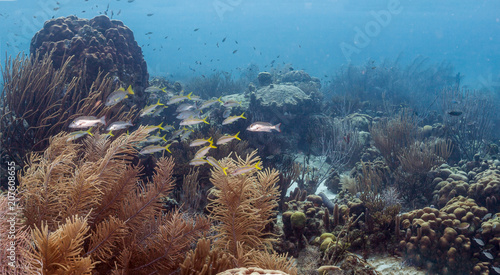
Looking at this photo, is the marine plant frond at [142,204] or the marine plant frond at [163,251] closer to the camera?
the marine plant frond at [163,251]

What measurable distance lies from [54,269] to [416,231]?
16.0 feet

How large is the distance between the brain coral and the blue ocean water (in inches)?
1534

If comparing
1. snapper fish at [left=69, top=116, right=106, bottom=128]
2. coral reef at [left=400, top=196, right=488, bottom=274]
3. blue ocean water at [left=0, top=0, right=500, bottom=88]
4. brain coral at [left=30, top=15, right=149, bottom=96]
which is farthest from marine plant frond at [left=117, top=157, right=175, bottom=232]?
blue ocean water at [left=0, top=0, right=500, bottom=88]

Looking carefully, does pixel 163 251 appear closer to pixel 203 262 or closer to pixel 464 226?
pixel 203 262

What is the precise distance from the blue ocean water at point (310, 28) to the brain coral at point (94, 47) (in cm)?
3897

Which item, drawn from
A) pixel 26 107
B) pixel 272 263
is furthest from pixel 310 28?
pixel 272 263

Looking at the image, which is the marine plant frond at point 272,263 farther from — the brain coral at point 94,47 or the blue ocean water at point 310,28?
the blue ocean water at point 310,28

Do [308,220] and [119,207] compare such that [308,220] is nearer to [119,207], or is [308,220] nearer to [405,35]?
[119,207]

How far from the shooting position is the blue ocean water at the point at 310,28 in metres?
60.9

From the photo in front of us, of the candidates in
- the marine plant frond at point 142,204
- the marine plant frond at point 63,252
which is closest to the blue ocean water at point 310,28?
the marine plant frond at point 142,204

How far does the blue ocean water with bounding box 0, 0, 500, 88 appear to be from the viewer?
60938 millimetres

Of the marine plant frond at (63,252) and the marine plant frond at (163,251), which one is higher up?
the marine plant frond at (63,252)

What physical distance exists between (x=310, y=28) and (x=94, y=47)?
468 ft

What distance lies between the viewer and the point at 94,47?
310 inches
